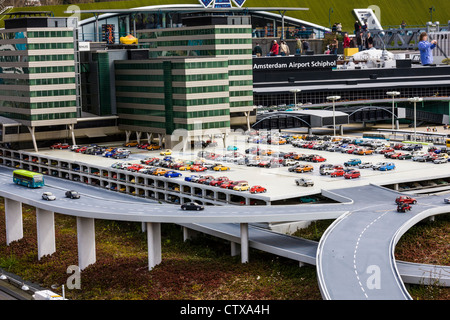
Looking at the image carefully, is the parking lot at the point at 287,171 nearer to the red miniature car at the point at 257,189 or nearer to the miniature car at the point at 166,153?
the miniature car at the point at 166,153

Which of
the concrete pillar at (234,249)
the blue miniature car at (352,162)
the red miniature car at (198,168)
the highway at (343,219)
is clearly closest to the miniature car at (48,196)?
the highway at (343,219)

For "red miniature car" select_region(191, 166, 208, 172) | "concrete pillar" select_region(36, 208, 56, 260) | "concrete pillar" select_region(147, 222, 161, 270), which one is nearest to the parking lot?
"red miniature car" select_region(191, 166, 208, 172)

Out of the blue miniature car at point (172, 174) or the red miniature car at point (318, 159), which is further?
the red miniature car at point (318, 159)

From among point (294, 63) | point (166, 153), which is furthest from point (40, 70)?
point (294, 63)

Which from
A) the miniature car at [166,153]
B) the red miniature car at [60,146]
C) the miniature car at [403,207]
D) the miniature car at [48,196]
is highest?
the red miniature car at [60,146]

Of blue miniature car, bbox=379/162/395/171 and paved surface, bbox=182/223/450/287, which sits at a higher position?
blue miniature car, bbox=379/162/395/171

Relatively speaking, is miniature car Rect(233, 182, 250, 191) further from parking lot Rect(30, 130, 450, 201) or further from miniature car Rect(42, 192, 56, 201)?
miniature car Rect(42, 192, 56, 201)
